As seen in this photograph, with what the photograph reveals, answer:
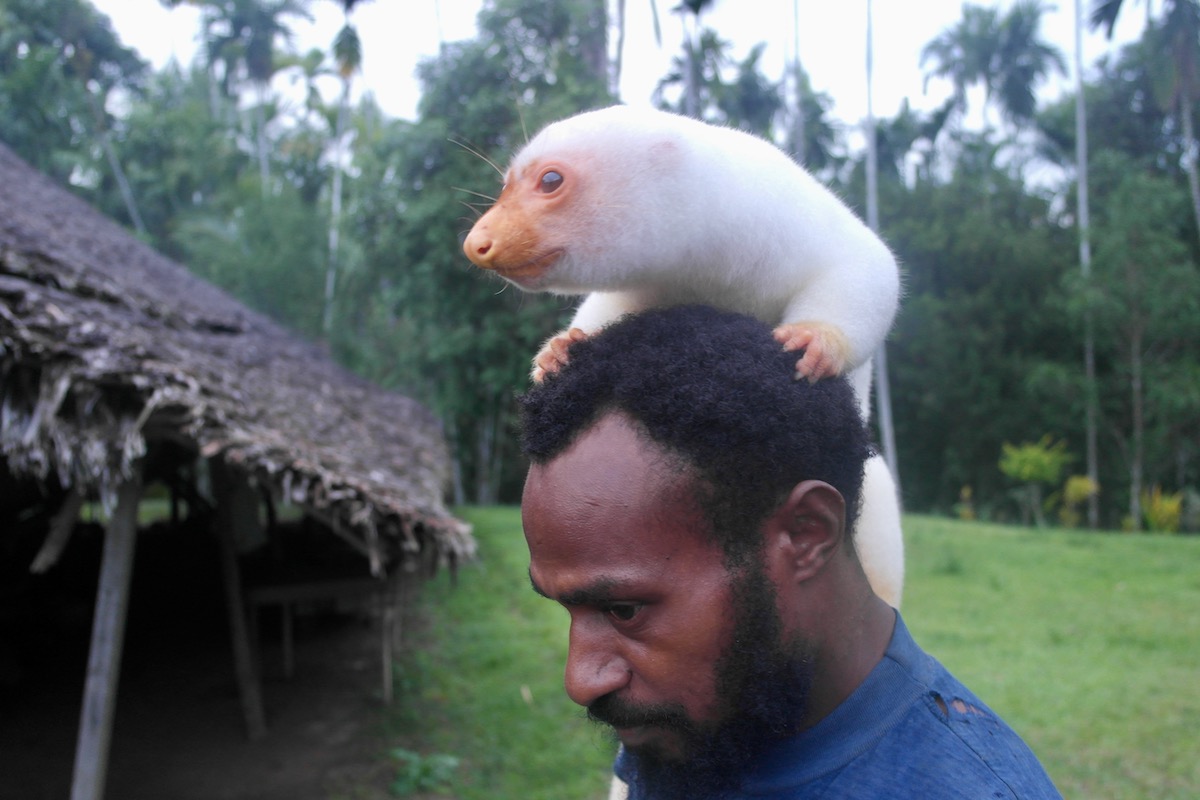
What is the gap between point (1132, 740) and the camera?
22.8 feet

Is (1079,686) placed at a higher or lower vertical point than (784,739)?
lower

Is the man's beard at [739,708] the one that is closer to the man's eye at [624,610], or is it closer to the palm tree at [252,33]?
the man's eye at [624,610]

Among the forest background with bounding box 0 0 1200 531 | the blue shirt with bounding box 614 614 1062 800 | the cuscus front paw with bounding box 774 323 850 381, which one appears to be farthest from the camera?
the forest background with bounding box 0 0 1200 531

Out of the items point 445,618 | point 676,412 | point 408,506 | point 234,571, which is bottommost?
point 445,618

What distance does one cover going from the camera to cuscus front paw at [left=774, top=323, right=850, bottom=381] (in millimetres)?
1324

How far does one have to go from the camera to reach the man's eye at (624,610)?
3.90ft

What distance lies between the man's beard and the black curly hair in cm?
8

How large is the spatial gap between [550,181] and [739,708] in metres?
0.86

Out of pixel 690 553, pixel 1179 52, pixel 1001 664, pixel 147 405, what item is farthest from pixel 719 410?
pixel 1179 52

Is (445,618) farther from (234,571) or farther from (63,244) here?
(63,244)

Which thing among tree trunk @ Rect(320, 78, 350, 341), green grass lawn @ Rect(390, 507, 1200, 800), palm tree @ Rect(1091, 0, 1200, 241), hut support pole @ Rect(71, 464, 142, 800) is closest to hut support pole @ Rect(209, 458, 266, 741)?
green grass lawn @ Rect(390, 507, 1200, 800)

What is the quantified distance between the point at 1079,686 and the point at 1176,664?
1.42 meters

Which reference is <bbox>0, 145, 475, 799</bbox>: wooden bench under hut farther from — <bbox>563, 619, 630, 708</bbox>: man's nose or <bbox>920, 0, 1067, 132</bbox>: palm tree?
<bbox>920, 0, 1067, 132</bbox>: palm tree

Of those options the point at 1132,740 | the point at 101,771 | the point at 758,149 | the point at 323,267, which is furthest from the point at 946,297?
the point at 758,149
